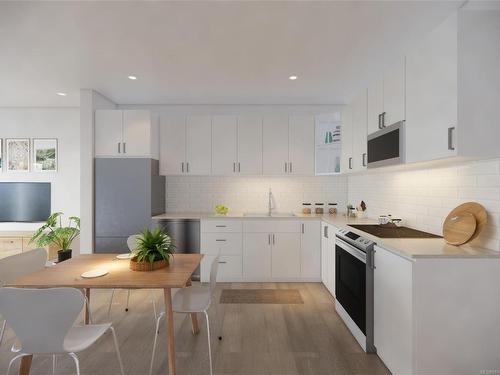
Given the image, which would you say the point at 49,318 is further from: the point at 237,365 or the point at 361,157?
the point at 361,157

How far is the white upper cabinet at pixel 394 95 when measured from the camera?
2418 mm

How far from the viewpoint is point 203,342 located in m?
2.53

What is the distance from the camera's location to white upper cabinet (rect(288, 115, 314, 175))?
4406 millimetres

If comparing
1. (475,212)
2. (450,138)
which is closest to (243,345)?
(475,212)

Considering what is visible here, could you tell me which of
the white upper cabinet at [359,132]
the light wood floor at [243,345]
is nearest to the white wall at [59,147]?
the light wood floor at [243,345]

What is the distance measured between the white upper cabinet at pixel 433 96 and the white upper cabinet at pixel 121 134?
3.30 metres

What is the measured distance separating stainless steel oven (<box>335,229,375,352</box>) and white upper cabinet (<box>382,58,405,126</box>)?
1.12m

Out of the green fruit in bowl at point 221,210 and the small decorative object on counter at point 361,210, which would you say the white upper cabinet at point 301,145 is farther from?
the green fruit in bowl at point 221,210

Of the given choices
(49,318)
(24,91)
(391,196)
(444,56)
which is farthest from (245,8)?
(24,91)

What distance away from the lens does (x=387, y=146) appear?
8.62ft

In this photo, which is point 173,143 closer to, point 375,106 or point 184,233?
point 184,233

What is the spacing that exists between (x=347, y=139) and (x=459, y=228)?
1930mm

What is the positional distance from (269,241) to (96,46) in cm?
310

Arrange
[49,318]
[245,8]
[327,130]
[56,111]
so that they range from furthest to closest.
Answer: [56,111]
[327,130]
[245,8]
[49,318]
